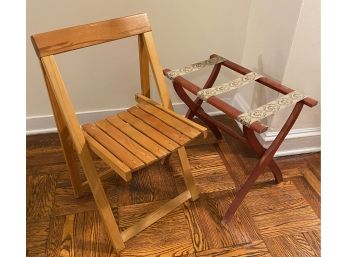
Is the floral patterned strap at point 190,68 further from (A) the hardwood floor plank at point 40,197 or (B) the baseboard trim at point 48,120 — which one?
(A) the hardwood floor plank at point 40,197

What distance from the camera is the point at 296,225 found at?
Answer: 1.28 meters

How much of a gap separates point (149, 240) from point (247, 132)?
59cm

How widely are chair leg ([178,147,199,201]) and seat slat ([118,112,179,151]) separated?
206 mm

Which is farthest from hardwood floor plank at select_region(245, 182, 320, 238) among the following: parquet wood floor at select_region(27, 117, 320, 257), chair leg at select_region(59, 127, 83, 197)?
chair leg at select_region(59, 127, 83, 197)

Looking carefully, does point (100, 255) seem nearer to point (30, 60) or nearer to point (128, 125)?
point (128, 125)

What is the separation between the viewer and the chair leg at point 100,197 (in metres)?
1.05

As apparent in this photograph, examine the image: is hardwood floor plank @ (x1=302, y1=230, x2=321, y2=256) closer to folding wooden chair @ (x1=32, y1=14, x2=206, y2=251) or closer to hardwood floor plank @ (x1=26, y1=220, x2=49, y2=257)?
folding wooden chair @ (x1=32, y1=14, x2=206, y2=251)

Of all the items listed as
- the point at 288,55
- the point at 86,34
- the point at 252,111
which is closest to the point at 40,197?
the point at 86,34

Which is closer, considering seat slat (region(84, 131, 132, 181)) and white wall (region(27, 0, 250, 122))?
seat slat (region(84, 131, 132, 181))

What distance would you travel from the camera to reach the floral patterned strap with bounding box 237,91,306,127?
1.08m

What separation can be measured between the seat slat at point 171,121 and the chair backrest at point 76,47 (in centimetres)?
6

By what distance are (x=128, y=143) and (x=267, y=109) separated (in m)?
0.54
